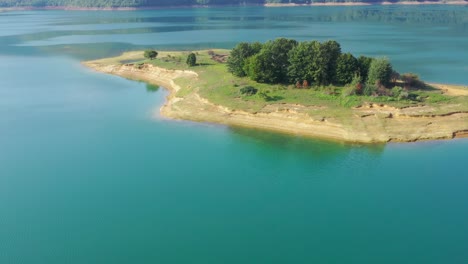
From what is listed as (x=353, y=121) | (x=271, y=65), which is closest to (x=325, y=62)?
(x=271, y=65)

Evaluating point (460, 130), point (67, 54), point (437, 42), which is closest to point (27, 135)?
point (460, 130)

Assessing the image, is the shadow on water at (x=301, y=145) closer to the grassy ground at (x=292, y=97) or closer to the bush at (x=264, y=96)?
the grassy ground at (x=292, y=97)

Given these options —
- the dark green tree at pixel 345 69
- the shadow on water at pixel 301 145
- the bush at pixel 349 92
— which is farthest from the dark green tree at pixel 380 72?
the shadow on water at pixel 301 145

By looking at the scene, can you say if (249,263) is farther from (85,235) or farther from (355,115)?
(355,115)

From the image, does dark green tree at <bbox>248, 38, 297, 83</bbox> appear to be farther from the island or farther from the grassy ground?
the grassy ground

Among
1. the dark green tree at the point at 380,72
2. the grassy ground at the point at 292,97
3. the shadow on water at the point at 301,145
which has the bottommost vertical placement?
the shadow on water at the point at 301,145

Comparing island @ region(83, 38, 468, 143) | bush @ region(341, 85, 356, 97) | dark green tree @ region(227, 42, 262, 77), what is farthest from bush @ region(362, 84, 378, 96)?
dark green tree @ region(227, 42, 262, 77)

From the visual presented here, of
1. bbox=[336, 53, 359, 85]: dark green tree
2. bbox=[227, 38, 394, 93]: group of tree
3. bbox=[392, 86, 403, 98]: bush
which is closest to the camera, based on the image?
bbox=[392, 86, 403, 98]: bush
